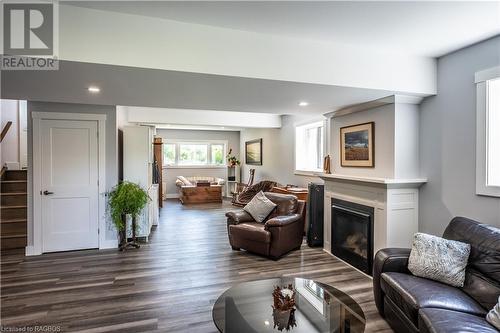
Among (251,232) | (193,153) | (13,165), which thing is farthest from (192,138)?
(251,232)

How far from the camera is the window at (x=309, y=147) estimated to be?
5.99m

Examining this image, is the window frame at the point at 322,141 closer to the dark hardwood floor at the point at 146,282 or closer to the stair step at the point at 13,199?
the dark hardwood floor at the point at 146,282

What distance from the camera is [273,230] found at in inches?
161

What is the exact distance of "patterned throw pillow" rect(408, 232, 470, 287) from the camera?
232 centimetres

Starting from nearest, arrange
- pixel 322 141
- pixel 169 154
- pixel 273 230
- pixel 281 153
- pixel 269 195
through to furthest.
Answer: pixel 273 230
pixel 269 195
pixel 322 141
pixel 281 153
pixel 169 154

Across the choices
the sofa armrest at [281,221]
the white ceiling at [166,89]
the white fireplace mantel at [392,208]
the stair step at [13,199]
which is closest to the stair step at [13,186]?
the stair step at [13,199]

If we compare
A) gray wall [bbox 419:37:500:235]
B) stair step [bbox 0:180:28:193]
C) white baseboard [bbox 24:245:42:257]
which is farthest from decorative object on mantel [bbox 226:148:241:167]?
gray wall [bbox 419:37:500:235]

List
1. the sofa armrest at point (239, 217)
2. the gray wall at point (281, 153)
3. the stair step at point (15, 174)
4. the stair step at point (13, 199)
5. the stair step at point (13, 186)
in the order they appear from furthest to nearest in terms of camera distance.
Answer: the gray wall at point (281, 153), the stair step at point (15, 174), the stair step at point (13, 186), the stair step at point (13, 199), the sofa armrest at point (239, 217)

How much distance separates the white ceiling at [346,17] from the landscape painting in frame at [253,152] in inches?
246

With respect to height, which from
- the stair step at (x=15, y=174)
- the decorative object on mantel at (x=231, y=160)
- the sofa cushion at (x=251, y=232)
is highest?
the decorative object on mantel at (x=231, y=160)

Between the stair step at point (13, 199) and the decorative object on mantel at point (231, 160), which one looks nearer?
the stair step at point (13, 199)

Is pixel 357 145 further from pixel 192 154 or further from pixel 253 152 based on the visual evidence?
pixel 192 154

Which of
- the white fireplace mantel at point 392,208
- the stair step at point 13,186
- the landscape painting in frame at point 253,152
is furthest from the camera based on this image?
the landscape painting in frame at point 253,152

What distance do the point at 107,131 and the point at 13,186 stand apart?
86.3 inches
